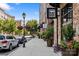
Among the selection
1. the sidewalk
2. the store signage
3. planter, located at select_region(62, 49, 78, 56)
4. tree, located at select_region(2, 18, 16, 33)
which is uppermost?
the store signage

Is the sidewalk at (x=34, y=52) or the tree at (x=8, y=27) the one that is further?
the tree at (x=8, y=27)

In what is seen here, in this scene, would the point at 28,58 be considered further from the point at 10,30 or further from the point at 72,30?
the point at 10,30

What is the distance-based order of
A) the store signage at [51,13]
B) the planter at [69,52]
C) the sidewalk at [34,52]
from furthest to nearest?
the store signage at [51,13], the sidewalk at [34,52], the planter at [69,52]

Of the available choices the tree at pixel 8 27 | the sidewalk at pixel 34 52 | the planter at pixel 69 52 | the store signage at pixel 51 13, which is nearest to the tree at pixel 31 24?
the tree at pixel 8 27

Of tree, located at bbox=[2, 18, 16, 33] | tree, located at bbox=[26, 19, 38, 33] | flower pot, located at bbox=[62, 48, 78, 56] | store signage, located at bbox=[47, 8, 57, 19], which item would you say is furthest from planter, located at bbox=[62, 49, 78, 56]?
tree, located at bbox=[26, 19, 38, 33]

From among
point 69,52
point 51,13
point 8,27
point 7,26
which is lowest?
point 69,52

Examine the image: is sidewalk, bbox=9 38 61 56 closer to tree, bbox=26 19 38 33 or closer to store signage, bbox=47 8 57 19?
store signage, bbox=47 8 57 19

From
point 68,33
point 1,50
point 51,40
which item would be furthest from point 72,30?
point 51,40

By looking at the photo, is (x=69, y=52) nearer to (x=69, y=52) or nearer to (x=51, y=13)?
(x=69, y=52)

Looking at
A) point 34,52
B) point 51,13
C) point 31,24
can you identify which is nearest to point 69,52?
point 34,52

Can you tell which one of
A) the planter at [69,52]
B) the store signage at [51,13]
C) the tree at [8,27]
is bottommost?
the planter at [69,52]

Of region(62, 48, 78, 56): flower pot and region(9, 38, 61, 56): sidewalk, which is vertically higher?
region(62, 48, 78, 56): flower pot

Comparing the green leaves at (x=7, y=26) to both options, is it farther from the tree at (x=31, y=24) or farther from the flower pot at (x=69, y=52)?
the flower pot at (x=69, y=52)

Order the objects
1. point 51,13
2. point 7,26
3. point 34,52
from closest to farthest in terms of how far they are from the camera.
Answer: point 34,52 → point 51,13 → point 7,26
